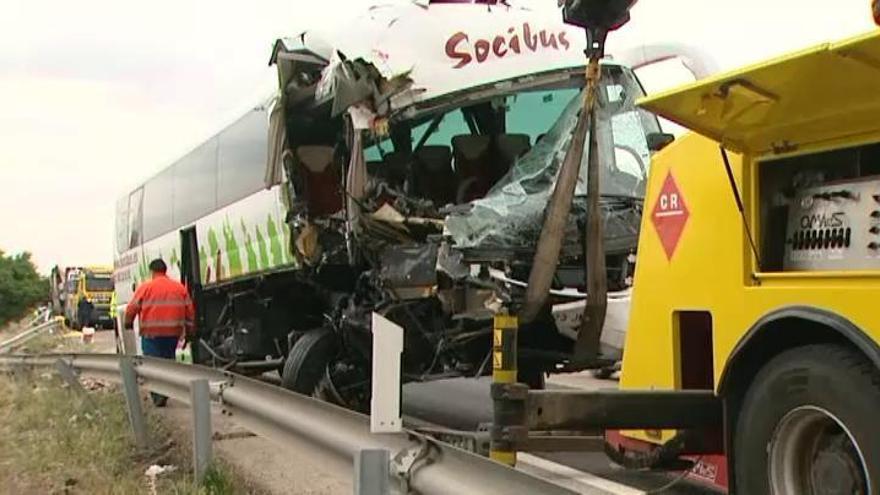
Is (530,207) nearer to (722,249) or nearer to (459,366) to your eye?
(459,366)

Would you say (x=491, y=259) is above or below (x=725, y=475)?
above

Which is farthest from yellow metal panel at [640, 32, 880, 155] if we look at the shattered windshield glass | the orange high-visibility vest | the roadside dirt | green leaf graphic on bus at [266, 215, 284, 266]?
the orange high-visibility vest

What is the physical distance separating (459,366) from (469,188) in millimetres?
1700

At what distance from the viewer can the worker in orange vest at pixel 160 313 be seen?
1182cm

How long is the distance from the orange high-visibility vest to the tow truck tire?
8.96 m

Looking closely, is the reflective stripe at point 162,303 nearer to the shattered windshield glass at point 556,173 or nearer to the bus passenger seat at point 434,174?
the bus passenger seat at point 434,174

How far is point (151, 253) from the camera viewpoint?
59.0 ft

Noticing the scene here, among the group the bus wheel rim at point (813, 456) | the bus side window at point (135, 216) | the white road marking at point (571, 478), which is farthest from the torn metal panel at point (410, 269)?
the bus side window at point (135, 216)

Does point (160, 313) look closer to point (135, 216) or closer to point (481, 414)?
point (481, 414)

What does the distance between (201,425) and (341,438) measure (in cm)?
199

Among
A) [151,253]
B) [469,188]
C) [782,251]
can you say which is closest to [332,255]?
[469,188]

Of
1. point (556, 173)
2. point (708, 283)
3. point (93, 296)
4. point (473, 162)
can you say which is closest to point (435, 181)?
point (473, 162)

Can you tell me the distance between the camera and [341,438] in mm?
4176

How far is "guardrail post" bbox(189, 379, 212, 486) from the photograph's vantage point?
19.4ft
